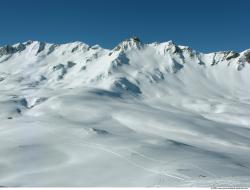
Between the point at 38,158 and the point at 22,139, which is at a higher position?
the point at 22,139

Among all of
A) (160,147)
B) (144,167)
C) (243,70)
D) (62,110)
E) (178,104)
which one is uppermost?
(243,70)

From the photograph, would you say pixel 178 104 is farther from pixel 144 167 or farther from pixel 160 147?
pixel 144 167

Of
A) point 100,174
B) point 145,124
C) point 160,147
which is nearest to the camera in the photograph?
point 100,174

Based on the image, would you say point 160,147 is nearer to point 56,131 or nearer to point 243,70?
point 56,131

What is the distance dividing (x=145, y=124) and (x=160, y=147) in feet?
120

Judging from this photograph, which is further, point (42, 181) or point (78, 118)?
point (78, 118)

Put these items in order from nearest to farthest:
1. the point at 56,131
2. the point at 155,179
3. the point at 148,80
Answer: the point at 155,179 < the point at 56,131 < the point at 148,80

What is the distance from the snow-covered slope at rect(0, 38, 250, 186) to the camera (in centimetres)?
4628

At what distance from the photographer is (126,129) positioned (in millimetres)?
91562

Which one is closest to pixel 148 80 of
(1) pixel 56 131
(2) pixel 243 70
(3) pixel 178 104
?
(3) pixel 178 104

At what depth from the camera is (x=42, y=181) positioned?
44.1 meters

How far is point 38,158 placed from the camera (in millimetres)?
55562

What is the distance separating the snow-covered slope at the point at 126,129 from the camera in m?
46.3

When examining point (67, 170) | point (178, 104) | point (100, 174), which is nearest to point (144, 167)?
point (100, 174)
